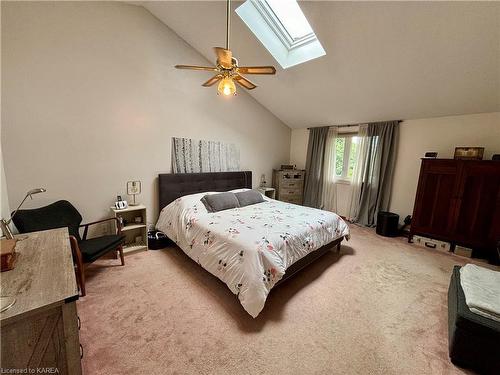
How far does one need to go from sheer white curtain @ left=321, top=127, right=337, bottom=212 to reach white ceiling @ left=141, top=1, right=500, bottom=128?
0.77 metres

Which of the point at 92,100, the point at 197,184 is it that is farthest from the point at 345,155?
the point at 92,100

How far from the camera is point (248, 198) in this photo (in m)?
3.53

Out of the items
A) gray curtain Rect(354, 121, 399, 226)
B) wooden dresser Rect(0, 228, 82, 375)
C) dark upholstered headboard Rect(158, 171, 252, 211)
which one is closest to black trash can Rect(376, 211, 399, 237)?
gray curtain Rect(354, 121, 399, 226)

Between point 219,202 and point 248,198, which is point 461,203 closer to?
point 248,198

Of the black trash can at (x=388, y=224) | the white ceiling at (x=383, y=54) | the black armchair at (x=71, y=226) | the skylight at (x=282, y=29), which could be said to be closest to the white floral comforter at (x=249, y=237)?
the black armchair at (x=71, y=226)

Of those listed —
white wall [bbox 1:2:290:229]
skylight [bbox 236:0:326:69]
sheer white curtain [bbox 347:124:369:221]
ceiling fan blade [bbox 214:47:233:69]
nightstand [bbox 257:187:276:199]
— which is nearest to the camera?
ceiling fan blade [bbox 214:47:233:69]

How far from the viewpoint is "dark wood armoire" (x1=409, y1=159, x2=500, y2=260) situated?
9.45ft

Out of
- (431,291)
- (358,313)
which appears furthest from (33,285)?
(431,291)

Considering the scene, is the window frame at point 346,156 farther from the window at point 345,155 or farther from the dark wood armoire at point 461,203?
the dark wood armoire at point 461,203

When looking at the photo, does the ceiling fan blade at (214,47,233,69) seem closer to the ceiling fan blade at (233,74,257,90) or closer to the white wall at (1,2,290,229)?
the ceiling fan blade at (233,74,257,90)

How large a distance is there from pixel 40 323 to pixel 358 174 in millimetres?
4841

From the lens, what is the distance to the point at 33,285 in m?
1.02

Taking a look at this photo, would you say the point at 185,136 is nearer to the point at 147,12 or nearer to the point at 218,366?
the point at 147,12

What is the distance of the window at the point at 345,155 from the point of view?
4.57m
